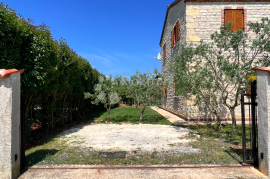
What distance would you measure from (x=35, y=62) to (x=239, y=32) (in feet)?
21.0

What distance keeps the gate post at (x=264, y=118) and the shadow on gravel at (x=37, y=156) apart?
4821 mm

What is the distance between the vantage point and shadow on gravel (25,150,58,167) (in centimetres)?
418

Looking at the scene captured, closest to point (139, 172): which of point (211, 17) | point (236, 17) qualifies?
point (211, 17)

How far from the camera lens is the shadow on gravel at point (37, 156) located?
4180mm

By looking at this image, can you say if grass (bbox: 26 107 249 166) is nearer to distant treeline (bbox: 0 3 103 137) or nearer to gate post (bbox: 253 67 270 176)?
gate post (bbox: 253 67 270 176)

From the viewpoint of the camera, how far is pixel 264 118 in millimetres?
3523

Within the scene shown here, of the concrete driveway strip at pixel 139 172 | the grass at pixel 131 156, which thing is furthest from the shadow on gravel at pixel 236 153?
the concrete driveway strip at pixel 139 172

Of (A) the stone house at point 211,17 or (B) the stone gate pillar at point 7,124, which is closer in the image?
(B) the stone gate pillar at point 7,124

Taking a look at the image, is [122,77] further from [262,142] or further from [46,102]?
[262,142]

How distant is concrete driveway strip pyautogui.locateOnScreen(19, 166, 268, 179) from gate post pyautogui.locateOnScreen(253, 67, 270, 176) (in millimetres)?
258

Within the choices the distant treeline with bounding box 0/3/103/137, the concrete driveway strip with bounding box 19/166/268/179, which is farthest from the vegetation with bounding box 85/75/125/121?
the concrete driveway strip with bounding box 19/166/268/179

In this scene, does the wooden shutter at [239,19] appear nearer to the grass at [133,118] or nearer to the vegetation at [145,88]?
the vegetation at [145,88]

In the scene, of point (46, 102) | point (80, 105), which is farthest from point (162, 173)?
point (80, 105)

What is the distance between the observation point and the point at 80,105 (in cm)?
1254
